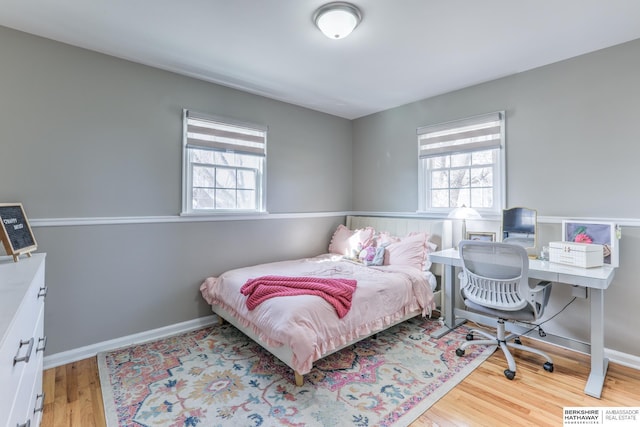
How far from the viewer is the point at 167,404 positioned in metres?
1.94

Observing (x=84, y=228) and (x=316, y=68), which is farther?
(x=316, y=68)

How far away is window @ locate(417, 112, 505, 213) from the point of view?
3.15 meters

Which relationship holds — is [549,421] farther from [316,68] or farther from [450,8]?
[316,68]

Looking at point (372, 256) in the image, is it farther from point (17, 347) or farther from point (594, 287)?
point (17, 347)

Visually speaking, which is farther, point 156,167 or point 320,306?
point 156,167

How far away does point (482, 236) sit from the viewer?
3.18 meters

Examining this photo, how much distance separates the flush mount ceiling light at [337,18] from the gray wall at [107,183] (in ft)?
5.29

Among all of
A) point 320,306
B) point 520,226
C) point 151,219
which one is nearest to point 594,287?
point 520,226

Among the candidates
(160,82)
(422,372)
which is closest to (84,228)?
(160,82)

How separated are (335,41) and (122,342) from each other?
3153mm

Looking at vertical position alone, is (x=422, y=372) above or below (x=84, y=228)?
below

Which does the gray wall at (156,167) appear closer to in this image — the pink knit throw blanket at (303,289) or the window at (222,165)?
the window at (222,165)

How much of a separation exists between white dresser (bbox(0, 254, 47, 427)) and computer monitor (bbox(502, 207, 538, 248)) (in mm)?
3403

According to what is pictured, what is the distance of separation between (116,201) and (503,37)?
11.4ft
